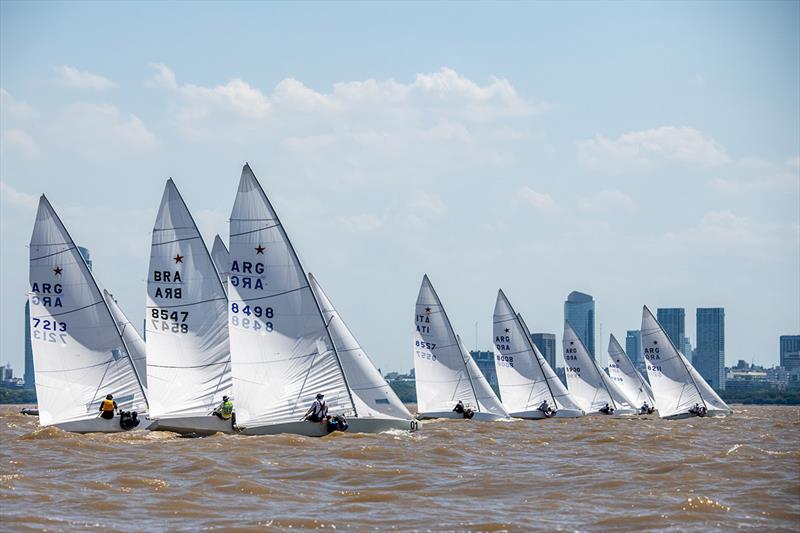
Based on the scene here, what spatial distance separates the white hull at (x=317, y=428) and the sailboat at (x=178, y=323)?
2.94 metres

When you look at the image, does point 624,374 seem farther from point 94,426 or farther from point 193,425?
point 94,426

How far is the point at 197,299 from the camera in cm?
3750

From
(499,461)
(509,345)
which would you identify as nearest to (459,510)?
(499,461)

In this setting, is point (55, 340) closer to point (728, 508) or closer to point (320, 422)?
point (320, 422)

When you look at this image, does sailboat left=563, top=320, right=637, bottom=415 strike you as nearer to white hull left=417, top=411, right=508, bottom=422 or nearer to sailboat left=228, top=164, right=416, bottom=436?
white hull left=417, top=411, right=508, bottom=422

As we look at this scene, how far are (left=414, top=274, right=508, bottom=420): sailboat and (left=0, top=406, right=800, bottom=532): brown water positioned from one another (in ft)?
63.3

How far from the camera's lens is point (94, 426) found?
37531mm

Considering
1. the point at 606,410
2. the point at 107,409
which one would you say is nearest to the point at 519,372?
the point at 606,410

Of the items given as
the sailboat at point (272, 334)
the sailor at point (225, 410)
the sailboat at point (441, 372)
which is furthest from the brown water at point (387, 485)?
the sailboat at point (441, 372)

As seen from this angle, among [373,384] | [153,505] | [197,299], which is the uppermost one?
[197,299]

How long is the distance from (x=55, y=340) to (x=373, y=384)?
10.5 metres

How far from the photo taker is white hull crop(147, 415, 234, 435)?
36.1 meters

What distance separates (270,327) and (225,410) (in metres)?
3.95

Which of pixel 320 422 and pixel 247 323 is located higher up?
pixel 247 323
